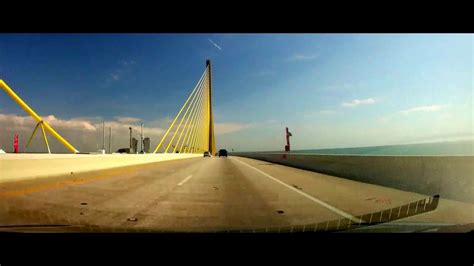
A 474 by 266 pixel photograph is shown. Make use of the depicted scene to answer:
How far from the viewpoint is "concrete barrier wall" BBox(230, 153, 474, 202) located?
10586 mm

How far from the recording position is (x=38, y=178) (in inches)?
659

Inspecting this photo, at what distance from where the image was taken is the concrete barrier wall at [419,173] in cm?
1059

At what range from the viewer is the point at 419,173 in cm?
1252

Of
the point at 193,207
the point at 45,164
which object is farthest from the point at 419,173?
the point at 45,164

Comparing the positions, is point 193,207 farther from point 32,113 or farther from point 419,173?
point 32,113

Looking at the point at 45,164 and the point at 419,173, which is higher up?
the point at 45,164

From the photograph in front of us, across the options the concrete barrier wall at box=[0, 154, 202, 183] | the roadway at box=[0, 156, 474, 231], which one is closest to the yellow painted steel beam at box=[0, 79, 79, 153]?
the concrete barrier wall at box=[0, 154, 202, 183]

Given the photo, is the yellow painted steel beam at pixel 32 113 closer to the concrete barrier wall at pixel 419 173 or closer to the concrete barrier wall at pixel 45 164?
the concrete barrier wall at pixel 45 164

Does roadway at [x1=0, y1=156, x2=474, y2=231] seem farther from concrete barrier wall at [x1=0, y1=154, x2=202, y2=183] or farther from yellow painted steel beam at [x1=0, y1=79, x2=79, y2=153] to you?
yellow painted steel beam at [x1=0, y1=79, x2=79, y2=153]

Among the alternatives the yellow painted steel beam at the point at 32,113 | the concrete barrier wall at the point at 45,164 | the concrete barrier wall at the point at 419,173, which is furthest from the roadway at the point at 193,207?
the yellow painted steel beam at the point at 32,113
